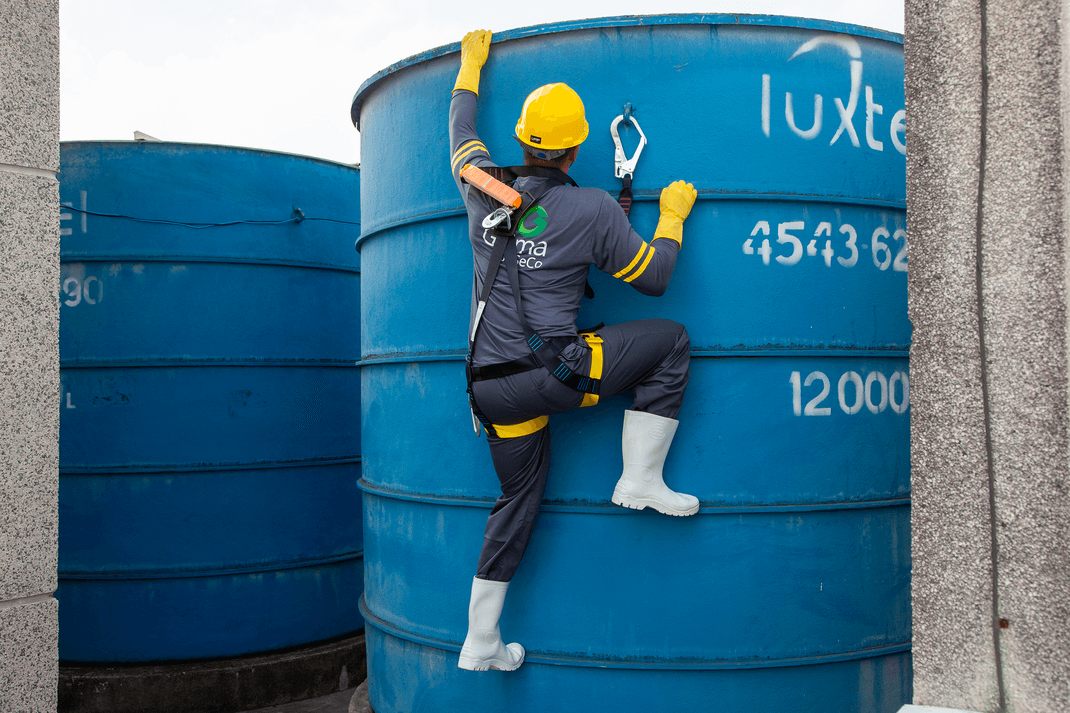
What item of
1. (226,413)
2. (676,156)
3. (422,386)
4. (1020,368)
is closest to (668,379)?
(676,156)

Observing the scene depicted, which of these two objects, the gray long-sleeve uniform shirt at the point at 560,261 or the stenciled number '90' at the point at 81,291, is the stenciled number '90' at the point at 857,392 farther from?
the stenciled number '90' at the point at 81,291

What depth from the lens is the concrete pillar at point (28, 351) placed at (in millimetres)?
2854

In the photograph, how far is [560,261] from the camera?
2.95 m

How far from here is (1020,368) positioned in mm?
1741

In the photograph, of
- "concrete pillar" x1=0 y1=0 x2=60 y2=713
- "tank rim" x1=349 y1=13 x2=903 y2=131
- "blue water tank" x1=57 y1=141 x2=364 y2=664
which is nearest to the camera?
"concrete pillar" x1=0 y1=0 x2=60 y2=713

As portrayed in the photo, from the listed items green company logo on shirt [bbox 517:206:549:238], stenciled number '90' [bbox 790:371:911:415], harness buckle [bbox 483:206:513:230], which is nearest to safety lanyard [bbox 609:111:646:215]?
green company logo on shirt [bbox 517:206:549:238]

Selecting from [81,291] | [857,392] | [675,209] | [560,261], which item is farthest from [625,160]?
[81,291]

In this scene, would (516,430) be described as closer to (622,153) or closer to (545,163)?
(545,163)

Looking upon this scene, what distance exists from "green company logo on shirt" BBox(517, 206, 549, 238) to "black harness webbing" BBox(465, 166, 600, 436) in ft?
0.04

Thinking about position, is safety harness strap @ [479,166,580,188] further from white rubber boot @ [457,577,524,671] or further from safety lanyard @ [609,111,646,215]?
white rubber boot @ [457,577,524,671]

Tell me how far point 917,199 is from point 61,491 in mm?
4988

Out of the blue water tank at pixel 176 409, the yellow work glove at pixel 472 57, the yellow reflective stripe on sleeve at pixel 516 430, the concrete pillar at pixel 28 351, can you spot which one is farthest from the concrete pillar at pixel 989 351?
the blue water tank at pixel 176 409

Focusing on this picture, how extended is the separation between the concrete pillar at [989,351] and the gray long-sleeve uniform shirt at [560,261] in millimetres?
1134

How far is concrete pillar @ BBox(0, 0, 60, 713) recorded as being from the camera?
A: 2.85m
